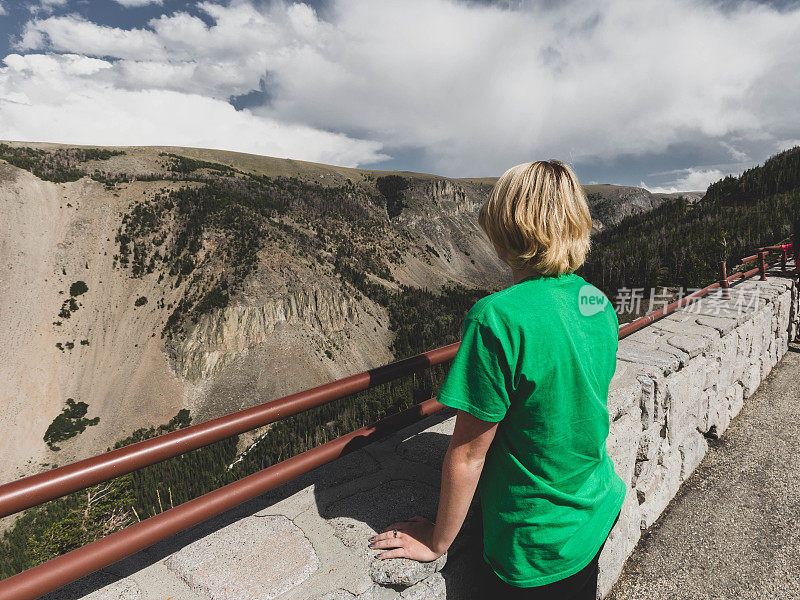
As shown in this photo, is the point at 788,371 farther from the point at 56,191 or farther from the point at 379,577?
the point at 56,191

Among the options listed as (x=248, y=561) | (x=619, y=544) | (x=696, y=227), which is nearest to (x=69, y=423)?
(x=248, y=561)

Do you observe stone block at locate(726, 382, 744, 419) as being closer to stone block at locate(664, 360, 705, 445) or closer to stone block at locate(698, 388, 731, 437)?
stone block at locate(698, 388, 731, 437)

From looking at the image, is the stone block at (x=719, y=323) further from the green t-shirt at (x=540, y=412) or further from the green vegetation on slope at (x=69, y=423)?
the green vegetation on slope at (x=69, y=423)

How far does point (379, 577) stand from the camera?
1.57 metres

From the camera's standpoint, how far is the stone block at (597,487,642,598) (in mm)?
2600

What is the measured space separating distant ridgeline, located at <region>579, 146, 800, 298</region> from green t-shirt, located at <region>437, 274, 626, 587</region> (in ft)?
161

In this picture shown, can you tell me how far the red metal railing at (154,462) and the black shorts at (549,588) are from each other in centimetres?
91

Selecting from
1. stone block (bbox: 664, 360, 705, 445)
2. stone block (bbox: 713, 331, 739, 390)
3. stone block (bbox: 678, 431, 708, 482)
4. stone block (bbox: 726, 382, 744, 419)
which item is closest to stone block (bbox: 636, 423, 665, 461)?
stone block (bbox: 664, 360, 705, 445)

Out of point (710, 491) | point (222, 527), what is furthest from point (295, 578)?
point (710, 491)

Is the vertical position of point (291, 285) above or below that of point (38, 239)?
below

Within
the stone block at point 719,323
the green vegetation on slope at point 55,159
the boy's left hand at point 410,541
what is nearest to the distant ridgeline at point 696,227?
the stone block at point 719,323

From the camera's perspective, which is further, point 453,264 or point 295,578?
point 453,264

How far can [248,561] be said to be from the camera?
171cm

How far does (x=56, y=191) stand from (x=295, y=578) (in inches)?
4530
